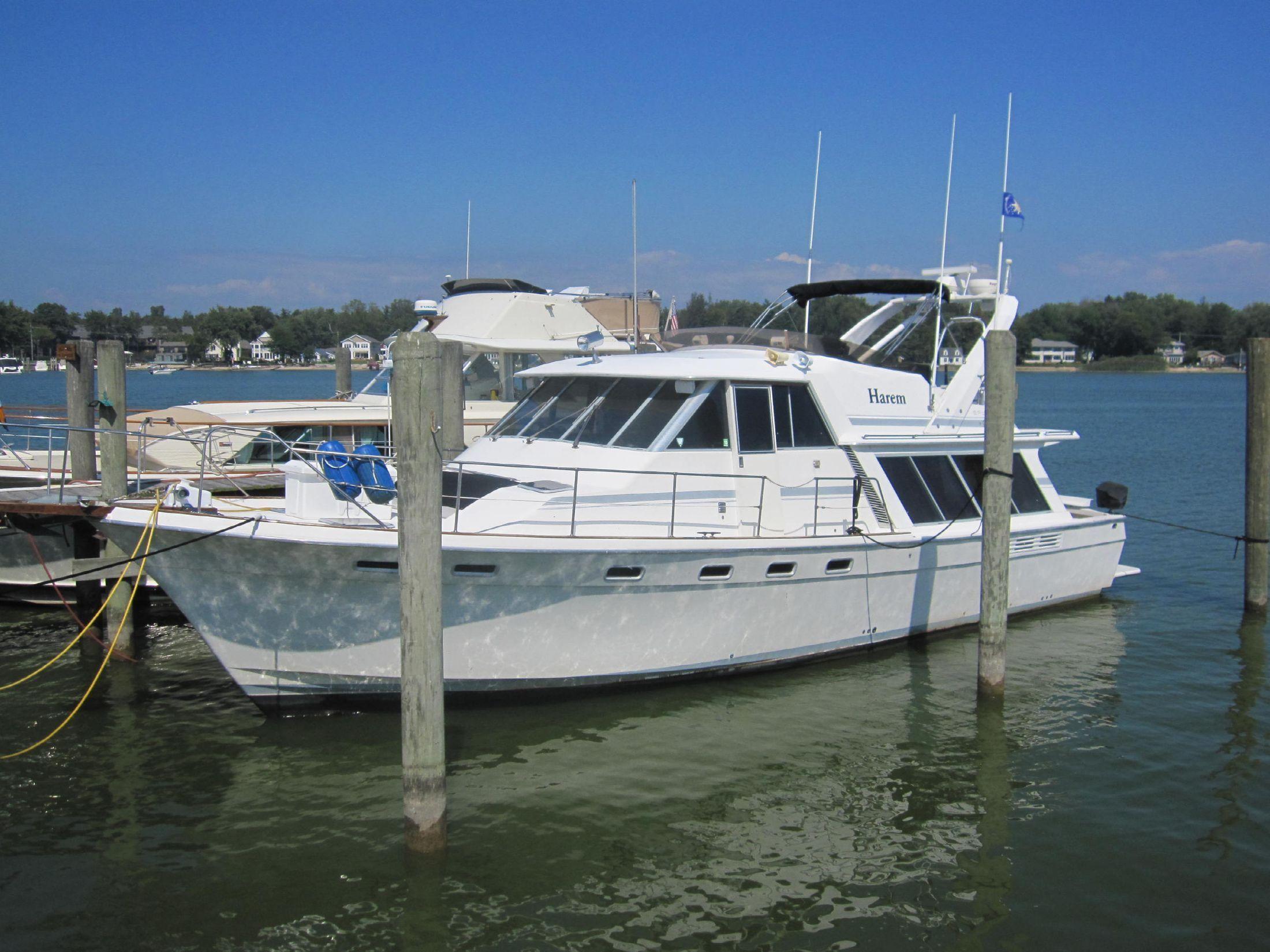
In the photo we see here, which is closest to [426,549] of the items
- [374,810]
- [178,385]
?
[374,810]

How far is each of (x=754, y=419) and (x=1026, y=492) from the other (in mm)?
4297

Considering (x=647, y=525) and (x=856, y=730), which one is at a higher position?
(x=647, y=525)

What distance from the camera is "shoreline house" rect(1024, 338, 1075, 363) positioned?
112625 millimetres

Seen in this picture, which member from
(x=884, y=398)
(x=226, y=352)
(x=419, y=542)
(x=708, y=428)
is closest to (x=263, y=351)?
(x=226, y=352)

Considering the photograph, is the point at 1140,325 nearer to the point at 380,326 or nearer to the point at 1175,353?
the point at 1175,353

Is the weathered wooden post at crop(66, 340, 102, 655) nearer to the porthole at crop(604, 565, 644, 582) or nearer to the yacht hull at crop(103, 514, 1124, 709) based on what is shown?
the yacht hull at crop(103, 514, 1124, 709)

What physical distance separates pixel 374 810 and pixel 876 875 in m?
3.42

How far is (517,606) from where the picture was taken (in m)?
8.46

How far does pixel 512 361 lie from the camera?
18594mm

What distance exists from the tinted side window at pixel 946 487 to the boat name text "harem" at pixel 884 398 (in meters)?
0.66

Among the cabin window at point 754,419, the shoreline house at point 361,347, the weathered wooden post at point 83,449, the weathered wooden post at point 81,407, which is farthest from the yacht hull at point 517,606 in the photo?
the shoreline house at point 361,347

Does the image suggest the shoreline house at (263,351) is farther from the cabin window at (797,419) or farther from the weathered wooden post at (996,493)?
the weathered wooden post at (996,493)

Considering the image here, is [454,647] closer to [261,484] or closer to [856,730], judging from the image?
[856,730]

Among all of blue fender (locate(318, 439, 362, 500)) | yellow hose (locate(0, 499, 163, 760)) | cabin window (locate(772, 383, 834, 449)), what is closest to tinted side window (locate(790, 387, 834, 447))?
cabin window (locate(772, 383, 834, 449))
